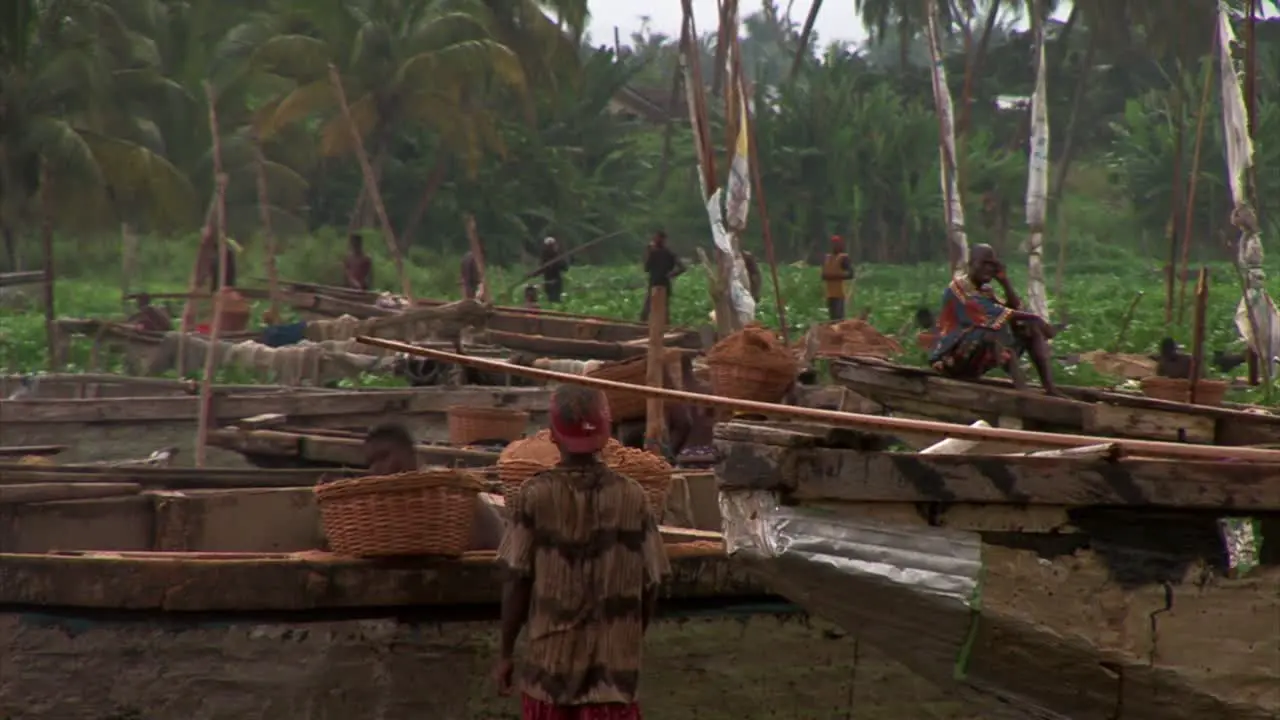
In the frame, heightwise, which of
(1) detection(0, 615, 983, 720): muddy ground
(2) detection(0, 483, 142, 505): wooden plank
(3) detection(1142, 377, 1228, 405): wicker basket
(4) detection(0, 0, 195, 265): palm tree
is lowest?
(1) detection(0, 615, 983, 720): muddy ground

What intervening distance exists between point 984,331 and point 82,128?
2375 cm

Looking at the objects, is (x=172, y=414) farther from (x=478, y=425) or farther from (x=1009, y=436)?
(x=1009, y=436)

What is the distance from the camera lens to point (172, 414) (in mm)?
11195

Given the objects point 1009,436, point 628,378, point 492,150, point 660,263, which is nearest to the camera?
point 1009,436

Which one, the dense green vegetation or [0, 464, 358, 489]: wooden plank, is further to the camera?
the dense green vegetation

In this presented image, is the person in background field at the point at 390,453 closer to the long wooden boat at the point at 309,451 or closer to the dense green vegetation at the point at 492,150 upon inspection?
the long wooden boat at the point at 309,451

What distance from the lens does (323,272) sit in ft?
95.4

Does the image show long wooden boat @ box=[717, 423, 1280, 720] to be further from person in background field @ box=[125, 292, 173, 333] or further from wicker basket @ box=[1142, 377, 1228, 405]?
person in background field @ box=[125, 292, 173, 333]

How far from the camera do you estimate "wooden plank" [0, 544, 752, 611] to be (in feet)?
17.0

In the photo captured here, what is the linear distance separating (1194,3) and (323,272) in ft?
58.6

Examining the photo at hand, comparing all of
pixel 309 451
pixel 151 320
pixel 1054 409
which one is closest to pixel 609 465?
pixel 1054 409

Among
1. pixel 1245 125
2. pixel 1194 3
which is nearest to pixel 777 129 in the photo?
pixel 1194 3

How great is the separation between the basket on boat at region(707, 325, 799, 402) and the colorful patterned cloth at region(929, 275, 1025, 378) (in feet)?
2.57

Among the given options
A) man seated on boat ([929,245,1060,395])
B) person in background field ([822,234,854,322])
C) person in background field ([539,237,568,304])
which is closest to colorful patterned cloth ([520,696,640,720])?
man seated on boat ([929,245,1060,395])
